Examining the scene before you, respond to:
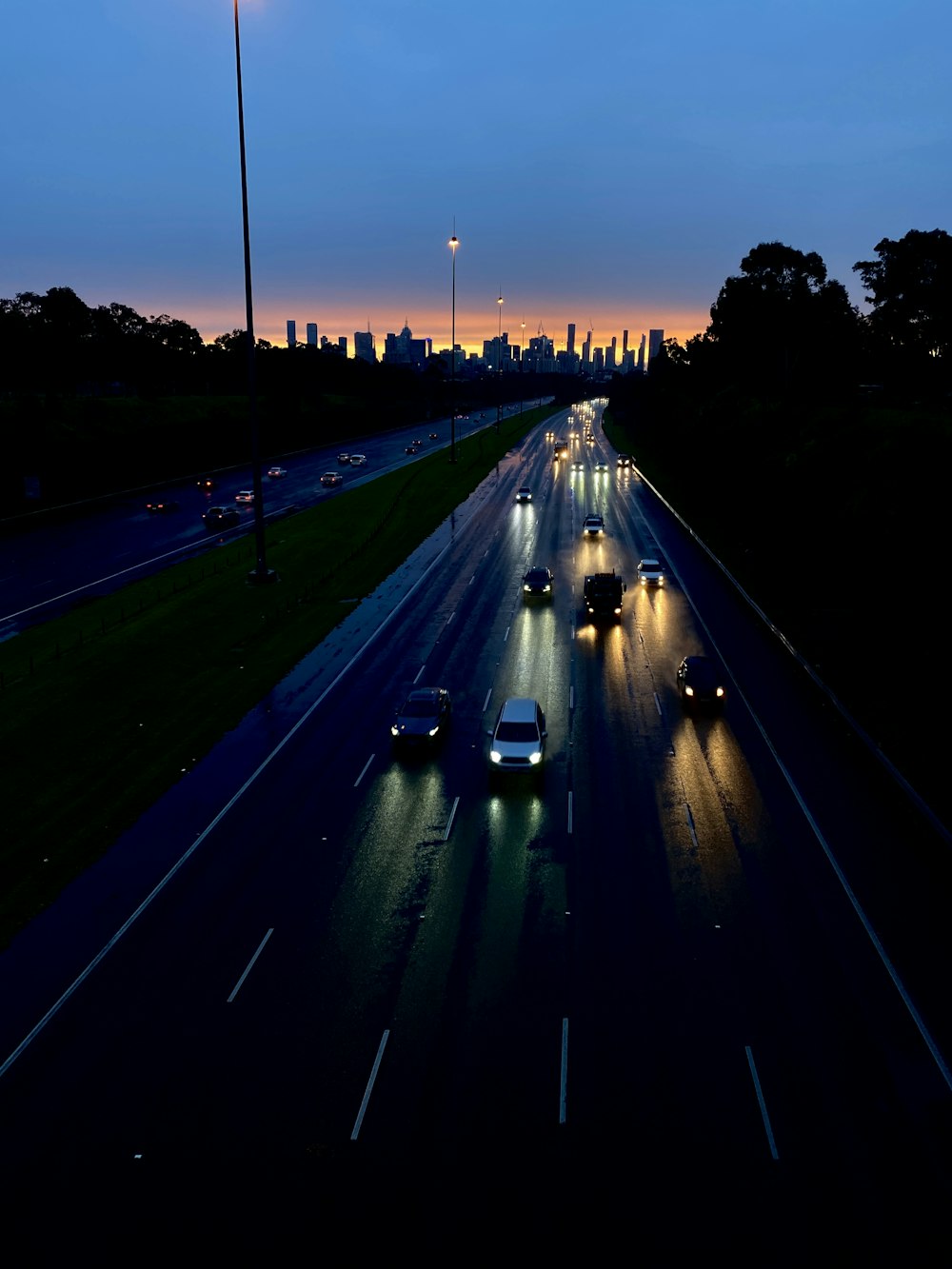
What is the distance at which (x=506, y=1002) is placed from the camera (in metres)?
16.4

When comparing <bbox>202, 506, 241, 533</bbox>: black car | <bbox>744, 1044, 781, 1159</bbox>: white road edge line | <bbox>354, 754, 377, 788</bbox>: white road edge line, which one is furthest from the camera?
<bbox>202, 506, 241, 533</bbox>: black car

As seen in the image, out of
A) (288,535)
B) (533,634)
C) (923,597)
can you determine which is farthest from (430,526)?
(923,597)

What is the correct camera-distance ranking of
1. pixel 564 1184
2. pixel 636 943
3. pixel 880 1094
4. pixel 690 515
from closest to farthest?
1. pixel 564 1184
2. pixel 880 1094
3. pixel 636 943
4. pixel 690 515

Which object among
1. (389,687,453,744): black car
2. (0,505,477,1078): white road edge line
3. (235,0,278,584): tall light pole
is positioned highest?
(235,0,278,584): tall light pole

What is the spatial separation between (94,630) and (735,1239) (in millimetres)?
36968

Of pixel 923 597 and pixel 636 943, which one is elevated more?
pixel 923 597

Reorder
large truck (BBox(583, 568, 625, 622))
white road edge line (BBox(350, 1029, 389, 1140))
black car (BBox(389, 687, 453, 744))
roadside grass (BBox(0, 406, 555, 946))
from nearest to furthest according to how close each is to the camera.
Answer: white road edge line (BBox(350, 1029, 389, 1140)), roadside grass (BBox(0, 406, 555, 946)), black car (BBox(389, 687, 453, 744)), large truck (BBox(583, 568, 625, 622))

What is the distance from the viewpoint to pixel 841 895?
A: 19688mm

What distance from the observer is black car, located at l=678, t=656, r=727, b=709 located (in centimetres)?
3025

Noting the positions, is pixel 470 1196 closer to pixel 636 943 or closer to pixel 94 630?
pixel 636 943

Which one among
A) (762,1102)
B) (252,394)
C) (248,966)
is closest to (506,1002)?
(762,1102)

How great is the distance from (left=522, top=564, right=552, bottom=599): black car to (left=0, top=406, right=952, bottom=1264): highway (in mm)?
17046

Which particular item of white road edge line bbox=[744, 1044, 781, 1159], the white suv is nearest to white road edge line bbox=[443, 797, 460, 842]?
the white suv

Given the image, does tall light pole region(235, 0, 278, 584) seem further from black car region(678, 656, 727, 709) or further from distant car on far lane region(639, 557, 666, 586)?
black car region(678, 656, 727, 709)
